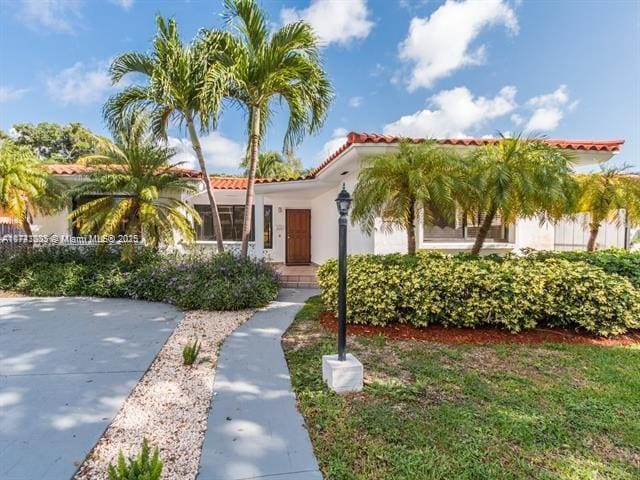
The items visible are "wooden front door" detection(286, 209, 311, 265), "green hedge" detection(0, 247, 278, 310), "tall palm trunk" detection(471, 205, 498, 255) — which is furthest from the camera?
"wooden front door" detection(286, 209, 311, 265)

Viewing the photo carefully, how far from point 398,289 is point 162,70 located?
7.20 metres

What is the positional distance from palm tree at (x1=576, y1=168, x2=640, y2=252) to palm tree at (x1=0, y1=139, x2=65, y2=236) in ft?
43.3

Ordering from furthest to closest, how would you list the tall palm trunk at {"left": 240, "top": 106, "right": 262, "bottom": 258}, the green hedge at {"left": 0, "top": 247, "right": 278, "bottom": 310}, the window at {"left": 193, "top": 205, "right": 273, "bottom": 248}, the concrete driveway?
the window at {"left": 193, "top": 205, "right": 273, "bottom": 248}
the tall palm trunk at {"left": 240, "top": 106, "right": 262, "bottom": 258}
the green hedge at {"left": 0, "top": 247, "right": 278, "bottom": 310}
the concrete driveway

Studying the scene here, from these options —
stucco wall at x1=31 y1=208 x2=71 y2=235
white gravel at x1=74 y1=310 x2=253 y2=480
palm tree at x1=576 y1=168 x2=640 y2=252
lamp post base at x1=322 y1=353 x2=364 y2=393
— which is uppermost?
palm tree at x1=576 y1=168 x2=640 y2=252

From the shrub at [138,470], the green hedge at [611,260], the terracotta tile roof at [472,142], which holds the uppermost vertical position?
the terracotta tile roof at [472,142]

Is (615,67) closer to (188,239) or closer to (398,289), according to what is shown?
(398,289)

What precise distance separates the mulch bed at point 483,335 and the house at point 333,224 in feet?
7.46

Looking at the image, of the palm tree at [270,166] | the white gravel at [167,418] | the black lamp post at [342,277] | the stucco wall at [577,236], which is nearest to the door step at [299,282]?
the white gravel at [167,418]

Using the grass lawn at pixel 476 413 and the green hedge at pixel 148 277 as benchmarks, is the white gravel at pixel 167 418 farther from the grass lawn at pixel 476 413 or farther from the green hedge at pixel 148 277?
the green hedge at pixel 148 277

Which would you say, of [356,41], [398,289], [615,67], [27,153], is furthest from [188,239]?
[615,67]

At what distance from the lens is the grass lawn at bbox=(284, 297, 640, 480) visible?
2.54 meters

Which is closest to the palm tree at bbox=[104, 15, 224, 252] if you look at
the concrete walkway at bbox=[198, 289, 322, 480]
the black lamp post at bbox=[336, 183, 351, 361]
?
the black lamp post at bbox=[336, 183, 351, 361]

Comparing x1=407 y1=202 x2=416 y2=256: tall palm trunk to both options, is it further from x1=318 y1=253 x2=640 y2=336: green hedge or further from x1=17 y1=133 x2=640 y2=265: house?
x1=17 y1=133 x2=640 y2=265: house

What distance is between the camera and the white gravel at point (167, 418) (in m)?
2.55
